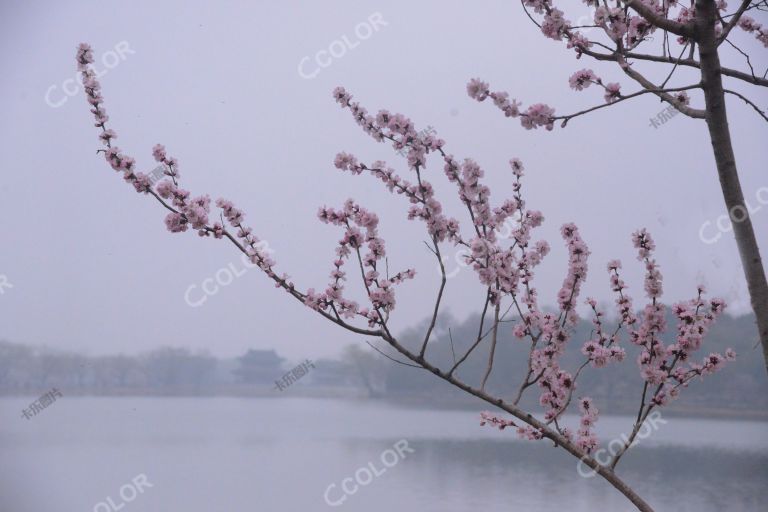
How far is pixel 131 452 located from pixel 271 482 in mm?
8404

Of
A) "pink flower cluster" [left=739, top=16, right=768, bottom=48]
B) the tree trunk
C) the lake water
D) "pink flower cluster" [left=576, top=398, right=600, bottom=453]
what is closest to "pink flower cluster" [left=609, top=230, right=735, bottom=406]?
"pink flower cluster" [left=576, top=398, right=600, bottom=453]

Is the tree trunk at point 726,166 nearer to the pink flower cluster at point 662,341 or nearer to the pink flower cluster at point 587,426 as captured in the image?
the pink flower cluster at point 662,341

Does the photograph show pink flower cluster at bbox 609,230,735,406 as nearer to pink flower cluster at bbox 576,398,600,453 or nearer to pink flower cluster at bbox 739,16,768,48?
pink flower cluster at bbox 576,398,600,453

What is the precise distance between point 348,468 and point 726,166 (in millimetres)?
18193

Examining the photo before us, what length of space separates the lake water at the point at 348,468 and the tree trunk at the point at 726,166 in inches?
360

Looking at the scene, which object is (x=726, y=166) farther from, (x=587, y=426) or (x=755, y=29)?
(x=755, y=29)

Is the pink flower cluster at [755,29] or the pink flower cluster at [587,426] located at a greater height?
the pink flower cluster at [755,29]

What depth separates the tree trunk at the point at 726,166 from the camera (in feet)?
4.93

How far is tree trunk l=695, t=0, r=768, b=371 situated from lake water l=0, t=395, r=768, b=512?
915 cm

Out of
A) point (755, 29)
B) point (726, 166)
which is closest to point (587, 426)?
point (726, 166)

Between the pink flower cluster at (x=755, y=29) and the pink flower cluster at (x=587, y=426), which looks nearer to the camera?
the pink flower cluster at (x=587, y=426)

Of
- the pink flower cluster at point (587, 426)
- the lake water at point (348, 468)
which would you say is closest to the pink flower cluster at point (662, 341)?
the pink flower cluster at point (587, 426)

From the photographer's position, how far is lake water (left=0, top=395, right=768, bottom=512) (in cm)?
1593

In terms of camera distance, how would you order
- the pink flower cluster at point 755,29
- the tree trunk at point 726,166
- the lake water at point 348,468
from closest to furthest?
the tree trunk at point 726,166
the pink flower cluster at point 755,29
the lake water at point 348,468
